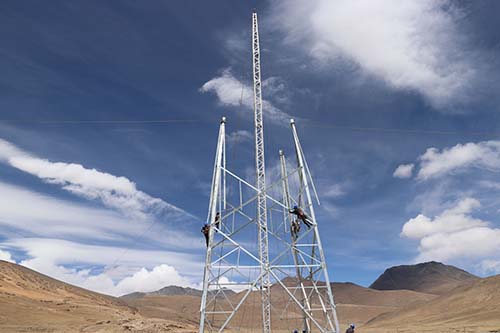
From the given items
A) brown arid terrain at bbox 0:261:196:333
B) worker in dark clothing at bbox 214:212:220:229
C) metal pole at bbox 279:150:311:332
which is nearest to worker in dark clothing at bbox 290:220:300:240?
metal pole at bbox 279:150:311:332

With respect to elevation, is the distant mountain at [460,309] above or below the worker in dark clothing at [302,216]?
below

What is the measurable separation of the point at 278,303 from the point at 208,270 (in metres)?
180

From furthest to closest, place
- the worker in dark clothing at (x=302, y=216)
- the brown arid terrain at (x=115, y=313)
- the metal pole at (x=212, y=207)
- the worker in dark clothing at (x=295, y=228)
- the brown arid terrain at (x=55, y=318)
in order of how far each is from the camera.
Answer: the brown arid terrain at (x=115, y=313), the brown arid terrain at (x=55, y=318), the worker in dark clothing at (x=295, y=228), the worker in dark clothing at (x=302, y=216), the metal pole at (x=212, y=207)

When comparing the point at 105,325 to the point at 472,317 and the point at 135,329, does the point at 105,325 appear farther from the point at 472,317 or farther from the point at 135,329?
the point at 472,317

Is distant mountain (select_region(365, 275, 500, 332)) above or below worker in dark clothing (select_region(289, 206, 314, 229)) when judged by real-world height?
below

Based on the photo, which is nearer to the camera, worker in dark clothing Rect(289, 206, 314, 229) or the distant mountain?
worker in dark clothing Rect(289, 206, 314, 229)

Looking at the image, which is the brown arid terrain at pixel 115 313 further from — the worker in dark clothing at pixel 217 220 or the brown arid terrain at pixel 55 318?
the worker in dark clothing at pixel 217 220

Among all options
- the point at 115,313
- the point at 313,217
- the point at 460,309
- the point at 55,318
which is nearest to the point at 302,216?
the point at 313,217

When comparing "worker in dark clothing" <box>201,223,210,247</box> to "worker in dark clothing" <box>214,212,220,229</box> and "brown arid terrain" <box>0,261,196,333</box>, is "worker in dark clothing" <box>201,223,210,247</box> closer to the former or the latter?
"worker in dark clothing" <box>214,212,220,229</box>

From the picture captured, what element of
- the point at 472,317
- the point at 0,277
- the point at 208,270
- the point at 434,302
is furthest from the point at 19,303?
the point at 434,302

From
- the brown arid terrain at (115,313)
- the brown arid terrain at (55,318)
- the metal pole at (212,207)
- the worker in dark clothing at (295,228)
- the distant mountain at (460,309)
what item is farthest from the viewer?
the distant mountain at (460,309)

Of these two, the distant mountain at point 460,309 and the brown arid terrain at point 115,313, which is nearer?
the brown arid terrain at point 115,313

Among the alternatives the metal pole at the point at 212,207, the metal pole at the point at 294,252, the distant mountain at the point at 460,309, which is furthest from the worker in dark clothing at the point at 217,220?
the distant mountain at the point at 460,309

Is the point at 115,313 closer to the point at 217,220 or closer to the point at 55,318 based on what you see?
the point at 55,318
